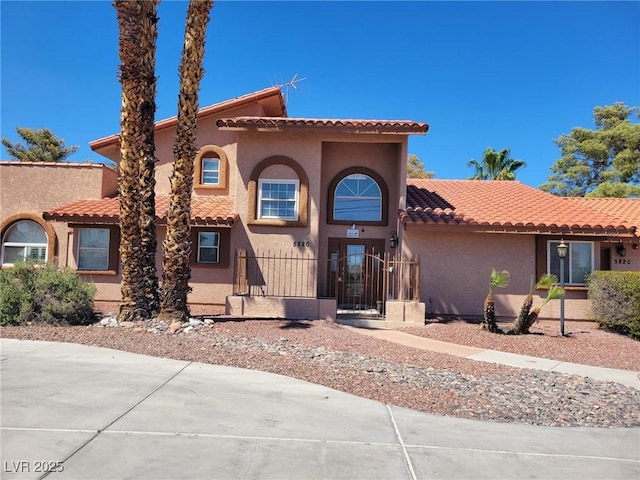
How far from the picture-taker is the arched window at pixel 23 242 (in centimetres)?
1641

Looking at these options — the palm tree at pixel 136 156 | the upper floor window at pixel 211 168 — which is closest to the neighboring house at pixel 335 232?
the upper floor window at pixel 211 168

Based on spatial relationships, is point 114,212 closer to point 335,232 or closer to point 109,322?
point 109,322

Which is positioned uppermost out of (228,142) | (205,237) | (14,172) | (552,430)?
(228,142)

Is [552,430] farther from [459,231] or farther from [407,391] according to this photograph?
[459,231]

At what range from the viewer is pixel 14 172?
54.3 ft

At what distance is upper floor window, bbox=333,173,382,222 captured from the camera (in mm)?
16672

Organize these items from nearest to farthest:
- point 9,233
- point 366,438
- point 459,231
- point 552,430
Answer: point 366,438, point 552,430, point 459,231, point 9,233

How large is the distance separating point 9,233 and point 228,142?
7834mm

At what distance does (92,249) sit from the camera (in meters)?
16.1

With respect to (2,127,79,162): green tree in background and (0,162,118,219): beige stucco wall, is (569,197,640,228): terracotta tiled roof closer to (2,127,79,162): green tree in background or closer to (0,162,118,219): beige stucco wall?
(0,162,118,219): beige stucco wall

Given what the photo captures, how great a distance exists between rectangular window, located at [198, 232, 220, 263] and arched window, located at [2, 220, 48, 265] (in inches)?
204

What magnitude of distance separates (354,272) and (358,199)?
2446 millimetres

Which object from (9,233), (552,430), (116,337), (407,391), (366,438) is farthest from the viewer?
(9,233)

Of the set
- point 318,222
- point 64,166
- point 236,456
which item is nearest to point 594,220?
point 318,222
